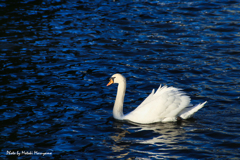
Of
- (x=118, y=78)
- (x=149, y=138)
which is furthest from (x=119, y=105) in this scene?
(x=149, y=138)

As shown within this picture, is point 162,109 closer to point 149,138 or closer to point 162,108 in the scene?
point 162,108

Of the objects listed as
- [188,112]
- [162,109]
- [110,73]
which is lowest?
[188,112]

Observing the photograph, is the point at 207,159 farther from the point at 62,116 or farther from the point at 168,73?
the point at 168,73

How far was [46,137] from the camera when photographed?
9.01 meters

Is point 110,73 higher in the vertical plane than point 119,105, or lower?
higher

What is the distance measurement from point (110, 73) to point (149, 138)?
438cm

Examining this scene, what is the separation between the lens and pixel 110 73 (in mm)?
13078

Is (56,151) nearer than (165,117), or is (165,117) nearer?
(56,151)

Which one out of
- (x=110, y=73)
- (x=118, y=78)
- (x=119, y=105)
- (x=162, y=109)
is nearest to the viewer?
(x=162, y=109)

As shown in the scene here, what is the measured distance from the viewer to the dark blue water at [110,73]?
878 cm

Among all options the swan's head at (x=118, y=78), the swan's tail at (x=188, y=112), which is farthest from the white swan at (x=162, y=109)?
the swan's head at (x=118, y=78)

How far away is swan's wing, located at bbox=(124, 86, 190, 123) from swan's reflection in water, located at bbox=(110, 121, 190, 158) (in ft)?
0.56

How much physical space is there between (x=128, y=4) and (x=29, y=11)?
4782mm

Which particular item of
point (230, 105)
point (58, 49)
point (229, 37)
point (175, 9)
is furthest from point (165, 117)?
point (175, 9)
